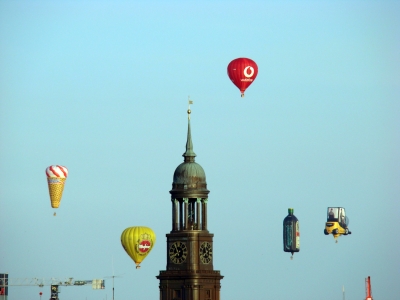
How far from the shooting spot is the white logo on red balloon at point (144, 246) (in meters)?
196

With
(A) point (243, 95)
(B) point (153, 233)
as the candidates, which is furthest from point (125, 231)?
(A) point (243, 95)

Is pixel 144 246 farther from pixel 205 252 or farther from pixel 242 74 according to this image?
pixel 242 74

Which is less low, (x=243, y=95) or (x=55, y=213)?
(x=243, y=95)

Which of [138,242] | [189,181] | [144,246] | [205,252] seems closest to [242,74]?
[189,181]

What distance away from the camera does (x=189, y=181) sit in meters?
190

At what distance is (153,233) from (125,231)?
3.40 meters

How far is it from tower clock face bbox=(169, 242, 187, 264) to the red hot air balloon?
19.7 meters

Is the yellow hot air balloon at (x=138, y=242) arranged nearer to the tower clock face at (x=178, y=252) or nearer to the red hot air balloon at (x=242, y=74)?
the tower clock face at (x=178, y=252)

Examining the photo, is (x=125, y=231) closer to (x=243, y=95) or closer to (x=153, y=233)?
(x=153, y=233)

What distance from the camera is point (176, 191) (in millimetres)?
188875

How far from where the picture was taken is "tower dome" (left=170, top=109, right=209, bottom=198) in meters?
188

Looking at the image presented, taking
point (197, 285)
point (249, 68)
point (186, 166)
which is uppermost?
point (249, 68)

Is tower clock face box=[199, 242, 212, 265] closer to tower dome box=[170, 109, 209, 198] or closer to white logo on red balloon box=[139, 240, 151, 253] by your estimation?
tower dome box=[170, 109, 209, 198]

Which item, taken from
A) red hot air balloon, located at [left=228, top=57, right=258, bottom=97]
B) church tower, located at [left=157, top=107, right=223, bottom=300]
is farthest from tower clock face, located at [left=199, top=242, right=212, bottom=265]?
red hot air balloon, located at [left=228, top=57, right=258, bottom=97]
